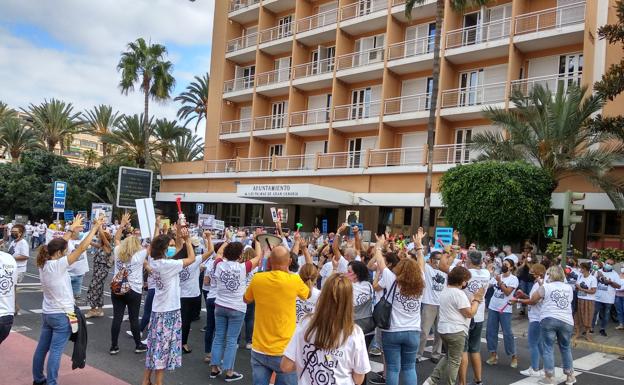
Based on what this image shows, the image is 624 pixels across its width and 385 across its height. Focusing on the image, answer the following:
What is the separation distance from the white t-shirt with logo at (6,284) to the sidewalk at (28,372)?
139 cm

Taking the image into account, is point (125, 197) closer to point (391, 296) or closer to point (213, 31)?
point (391, 296)

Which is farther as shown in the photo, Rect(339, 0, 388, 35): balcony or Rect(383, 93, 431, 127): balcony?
Rect(339, 0, 388, 35): balcony

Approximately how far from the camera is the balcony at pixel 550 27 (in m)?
22.3

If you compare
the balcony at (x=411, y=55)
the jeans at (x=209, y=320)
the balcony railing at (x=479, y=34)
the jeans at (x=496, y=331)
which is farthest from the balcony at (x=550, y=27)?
the jeans at (x=209, y=320)

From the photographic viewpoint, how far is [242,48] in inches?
1448

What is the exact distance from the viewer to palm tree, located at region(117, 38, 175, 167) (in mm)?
36469

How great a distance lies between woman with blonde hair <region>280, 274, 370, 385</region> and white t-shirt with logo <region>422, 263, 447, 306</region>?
16.6ft

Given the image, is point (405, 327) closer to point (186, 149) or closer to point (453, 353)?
point (453, 353)

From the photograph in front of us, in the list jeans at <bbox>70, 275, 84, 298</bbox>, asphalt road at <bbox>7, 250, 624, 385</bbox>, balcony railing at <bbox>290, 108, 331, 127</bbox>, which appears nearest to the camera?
asphalt road at <bbox>7, 250, 624, 385</bbox>

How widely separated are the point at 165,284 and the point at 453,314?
3407 mm

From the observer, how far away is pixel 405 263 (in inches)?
232

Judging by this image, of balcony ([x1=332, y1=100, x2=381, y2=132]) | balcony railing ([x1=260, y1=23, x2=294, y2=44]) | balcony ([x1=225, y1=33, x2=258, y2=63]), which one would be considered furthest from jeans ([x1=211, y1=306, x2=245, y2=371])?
balcony ([x1=225, y1=33, x2=258, y2=63])

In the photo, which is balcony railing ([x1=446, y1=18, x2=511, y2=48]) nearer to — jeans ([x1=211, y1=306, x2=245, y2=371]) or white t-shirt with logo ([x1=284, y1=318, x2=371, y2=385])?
jeans ([x1=211, y1=306, x2=245, y2=371])

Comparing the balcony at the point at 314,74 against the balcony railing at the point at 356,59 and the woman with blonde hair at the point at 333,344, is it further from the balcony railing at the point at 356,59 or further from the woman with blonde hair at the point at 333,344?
the woman with blonde hair at the point at 333,344
